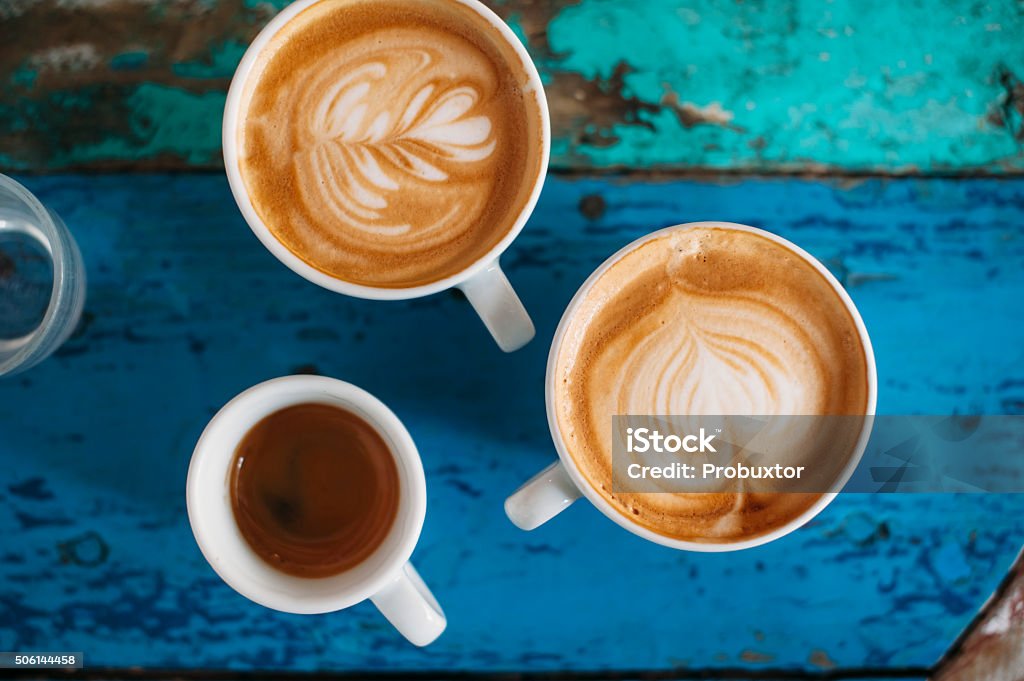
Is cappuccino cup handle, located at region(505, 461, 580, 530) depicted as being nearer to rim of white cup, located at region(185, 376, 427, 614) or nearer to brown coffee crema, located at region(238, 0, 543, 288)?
rim of white cup, located at region(185, 376, 427, 614)

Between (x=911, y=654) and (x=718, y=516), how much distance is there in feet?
1.15

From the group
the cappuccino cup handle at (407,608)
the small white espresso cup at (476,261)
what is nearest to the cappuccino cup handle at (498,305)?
the small white espresso cup at (476,261)

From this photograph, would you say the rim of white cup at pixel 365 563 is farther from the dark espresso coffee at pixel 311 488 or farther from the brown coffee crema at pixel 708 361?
the brown coffee crema at pixel 708 361

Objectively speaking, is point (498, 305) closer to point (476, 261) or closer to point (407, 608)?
point (476, 261)

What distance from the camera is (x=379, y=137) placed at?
0.82 meters

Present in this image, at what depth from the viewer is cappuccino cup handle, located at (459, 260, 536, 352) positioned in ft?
2.67

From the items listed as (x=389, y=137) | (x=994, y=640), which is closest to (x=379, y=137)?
(x=389, y=137)

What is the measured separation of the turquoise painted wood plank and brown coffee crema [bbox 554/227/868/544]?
0.12m

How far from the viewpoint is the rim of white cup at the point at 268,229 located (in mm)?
756

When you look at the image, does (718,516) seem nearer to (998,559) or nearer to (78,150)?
(998,559)

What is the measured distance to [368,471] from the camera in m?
0.89

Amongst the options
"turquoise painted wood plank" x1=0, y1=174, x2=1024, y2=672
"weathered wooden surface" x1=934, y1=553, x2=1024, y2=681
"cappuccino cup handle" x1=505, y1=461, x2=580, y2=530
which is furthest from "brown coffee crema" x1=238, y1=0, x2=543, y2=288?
"weathered wooden surface" x1=934, y1=553, x2=1024, y2=681

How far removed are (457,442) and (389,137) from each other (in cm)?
36

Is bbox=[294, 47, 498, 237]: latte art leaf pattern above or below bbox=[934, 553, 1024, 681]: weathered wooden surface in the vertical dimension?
above
